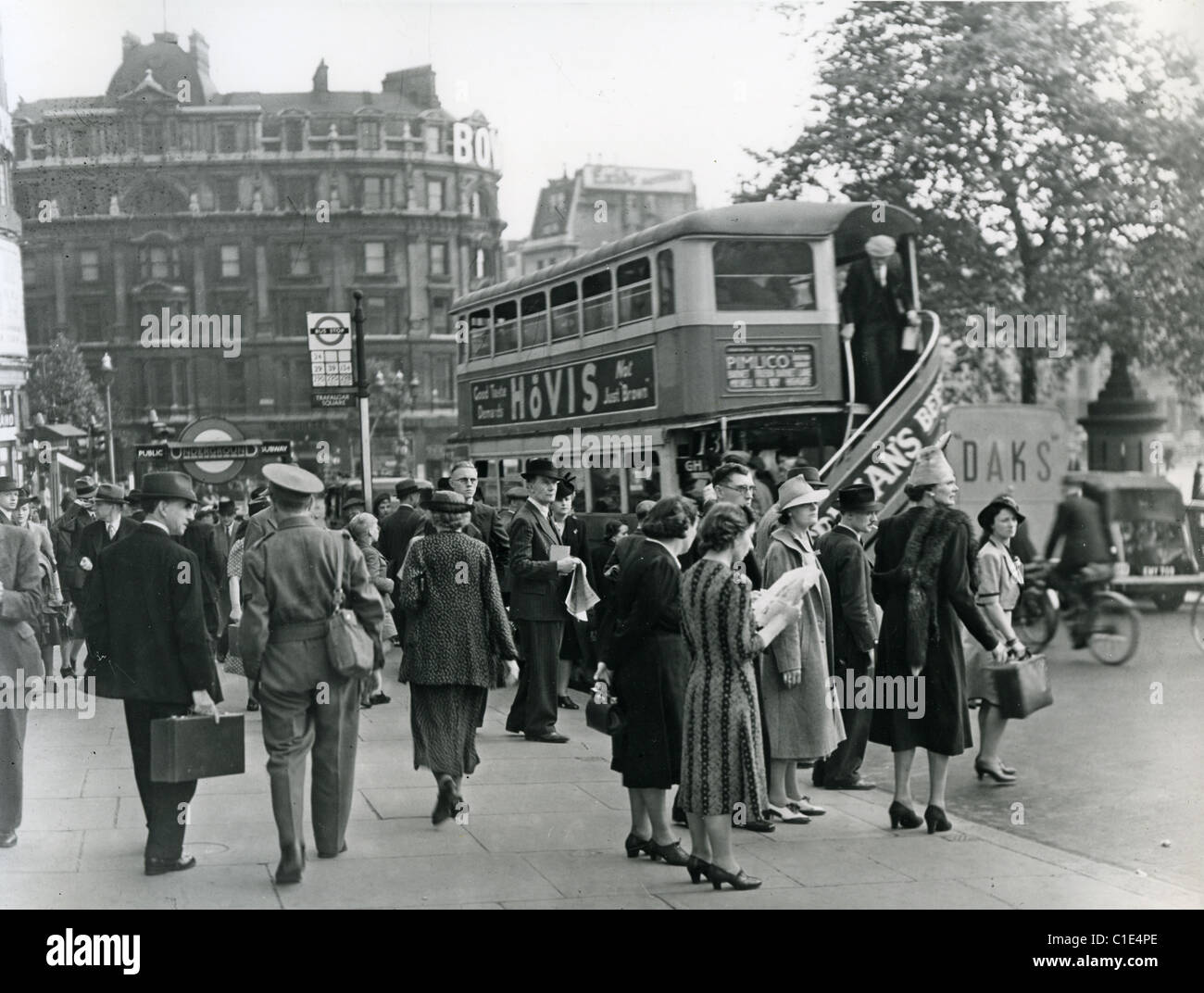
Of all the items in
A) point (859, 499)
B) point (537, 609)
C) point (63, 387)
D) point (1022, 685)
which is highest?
point (63, 387)

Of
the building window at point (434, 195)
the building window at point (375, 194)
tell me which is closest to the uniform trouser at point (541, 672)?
the building window at point (434, 195)

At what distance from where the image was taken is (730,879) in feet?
20.7

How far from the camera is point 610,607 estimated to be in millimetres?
6836

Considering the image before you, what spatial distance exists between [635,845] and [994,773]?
2988 millimetres

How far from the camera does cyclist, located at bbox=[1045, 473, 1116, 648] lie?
1279cm

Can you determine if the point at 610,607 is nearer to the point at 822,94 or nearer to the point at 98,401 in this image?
the point at 822,94

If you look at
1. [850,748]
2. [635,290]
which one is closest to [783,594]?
[850,748]

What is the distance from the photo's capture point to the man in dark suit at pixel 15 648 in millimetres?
7176

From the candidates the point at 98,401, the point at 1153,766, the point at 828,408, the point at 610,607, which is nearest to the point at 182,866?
the point at 610,607

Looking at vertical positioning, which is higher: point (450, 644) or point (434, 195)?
point (434, 195)

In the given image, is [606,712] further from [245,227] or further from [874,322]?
[245,227]

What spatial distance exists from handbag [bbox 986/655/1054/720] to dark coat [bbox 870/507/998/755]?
2.17ft
